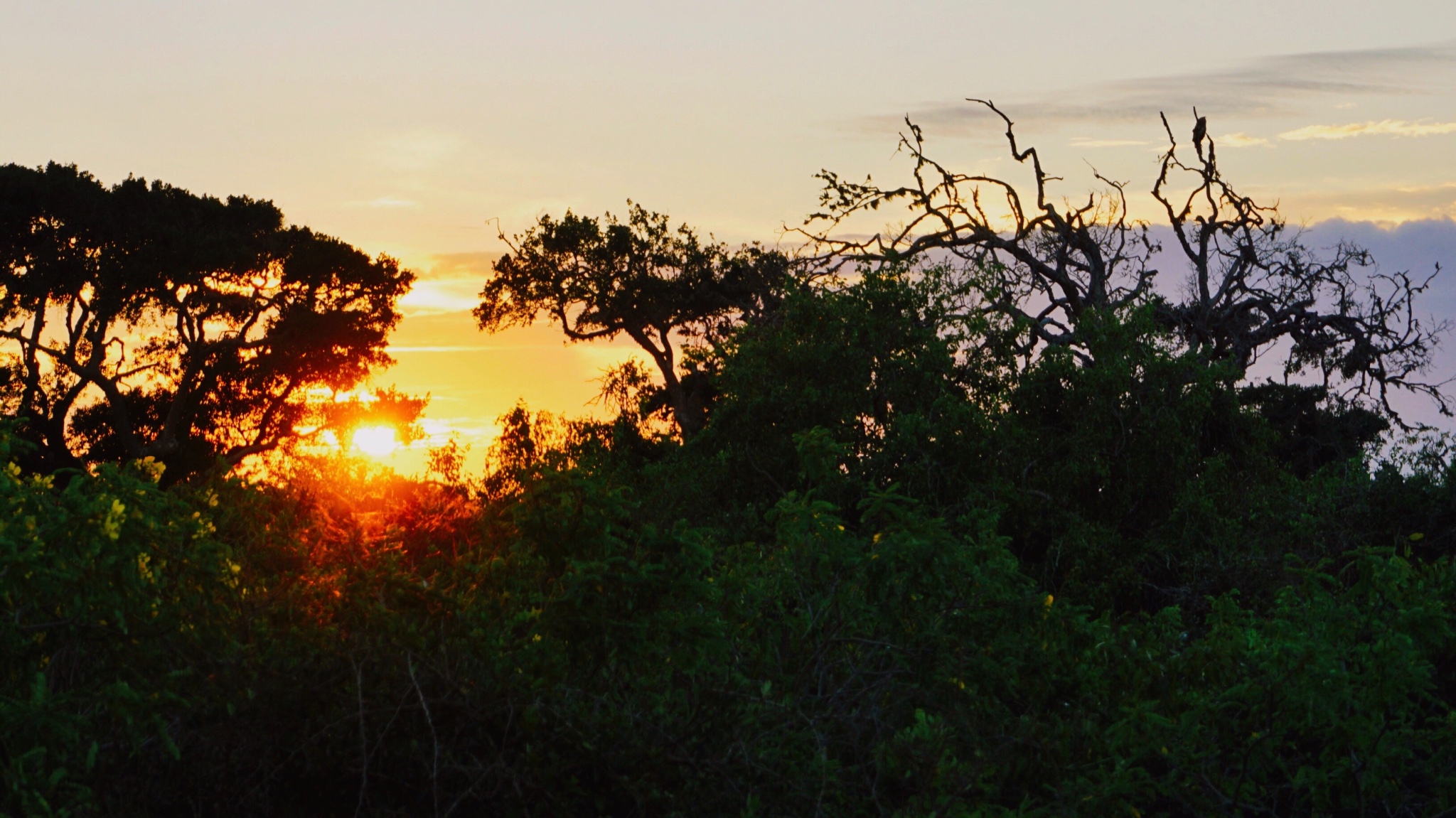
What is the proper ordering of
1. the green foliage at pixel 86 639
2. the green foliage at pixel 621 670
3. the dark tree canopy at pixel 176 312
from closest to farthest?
the green foliage at pixel 86 639, the green foliage at pixel 621 670, the dark tree canopy at pixel 176 312

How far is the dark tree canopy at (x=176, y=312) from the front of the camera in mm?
35938

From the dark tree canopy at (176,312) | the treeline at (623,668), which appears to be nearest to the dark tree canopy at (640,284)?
the dark tree canopy at (176,312)

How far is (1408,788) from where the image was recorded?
9.05 m

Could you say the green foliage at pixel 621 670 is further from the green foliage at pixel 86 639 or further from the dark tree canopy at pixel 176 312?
the dark tree canopy at pixel 176 312

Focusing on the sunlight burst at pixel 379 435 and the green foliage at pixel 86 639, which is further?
the sunlight burst at pixel 379 435

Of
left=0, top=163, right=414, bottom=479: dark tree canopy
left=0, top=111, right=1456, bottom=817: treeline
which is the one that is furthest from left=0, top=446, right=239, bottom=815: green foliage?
left=0, top=163, right=414, bottom=479: dark tree canopy

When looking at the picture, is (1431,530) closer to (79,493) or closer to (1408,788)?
(1408,788)

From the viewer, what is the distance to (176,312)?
37906 mm

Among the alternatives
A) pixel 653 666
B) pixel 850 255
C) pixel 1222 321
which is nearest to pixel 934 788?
pixel 653 666

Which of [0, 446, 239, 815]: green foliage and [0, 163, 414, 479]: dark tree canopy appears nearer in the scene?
[0, 446, 239, 815]: green foliage

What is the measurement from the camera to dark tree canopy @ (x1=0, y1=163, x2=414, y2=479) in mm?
35938

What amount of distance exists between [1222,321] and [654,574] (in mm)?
30152

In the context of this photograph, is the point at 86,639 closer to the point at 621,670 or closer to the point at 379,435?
the point at 621,670

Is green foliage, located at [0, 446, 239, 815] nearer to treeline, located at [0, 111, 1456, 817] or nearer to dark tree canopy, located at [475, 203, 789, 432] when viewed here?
treeline, located at [0, 111, 1456, 817]
